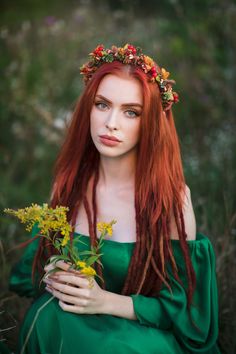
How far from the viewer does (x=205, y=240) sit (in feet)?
7.11

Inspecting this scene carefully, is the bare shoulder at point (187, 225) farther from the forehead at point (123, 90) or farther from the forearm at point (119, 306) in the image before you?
the forehead at point (123, 90)

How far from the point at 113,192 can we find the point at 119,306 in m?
0.53

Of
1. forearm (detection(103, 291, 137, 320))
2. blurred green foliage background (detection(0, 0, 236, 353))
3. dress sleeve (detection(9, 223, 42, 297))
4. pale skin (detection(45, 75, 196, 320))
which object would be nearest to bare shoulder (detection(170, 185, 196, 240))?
pale skin (detection(45, 75, 196, 320))

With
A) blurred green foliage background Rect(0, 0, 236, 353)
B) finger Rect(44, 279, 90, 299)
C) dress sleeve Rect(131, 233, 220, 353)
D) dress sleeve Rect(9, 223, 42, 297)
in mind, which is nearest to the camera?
finger Rect(44, 279, 90, 299)

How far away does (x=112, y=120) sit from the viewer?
2051 mm

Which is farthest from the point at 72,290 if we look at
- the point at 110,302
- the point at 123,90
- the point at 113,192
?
the point at 123,90

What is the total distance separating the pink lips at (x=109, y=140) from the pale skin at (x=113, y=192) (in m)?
0.01

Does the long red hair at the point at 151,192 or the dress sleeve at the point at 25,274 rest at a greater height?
the long red hair at the point at 151,192

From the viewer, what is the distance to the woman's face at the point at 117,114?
2.06m

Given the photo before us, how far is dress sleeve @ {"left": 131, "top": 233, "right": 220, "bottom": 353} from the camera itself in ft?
6.73

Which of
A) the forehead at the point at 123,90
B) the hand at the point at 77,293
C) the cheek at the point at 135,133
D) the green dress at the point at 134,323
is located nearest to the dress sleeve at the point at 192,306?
the green dress at the point at 134,323

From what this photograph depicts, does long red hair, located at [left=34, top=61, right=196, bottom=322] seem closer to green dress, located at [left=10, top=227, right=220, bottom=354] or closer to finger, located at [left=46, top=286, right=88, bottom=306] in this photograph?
green dress, located at [left=10, top=227, right=220, bottom=354]

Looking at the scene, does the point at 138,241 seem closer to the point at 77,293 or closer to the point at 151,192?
the point at 151,192

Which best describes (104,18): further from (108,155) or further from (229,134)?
(108,155)
